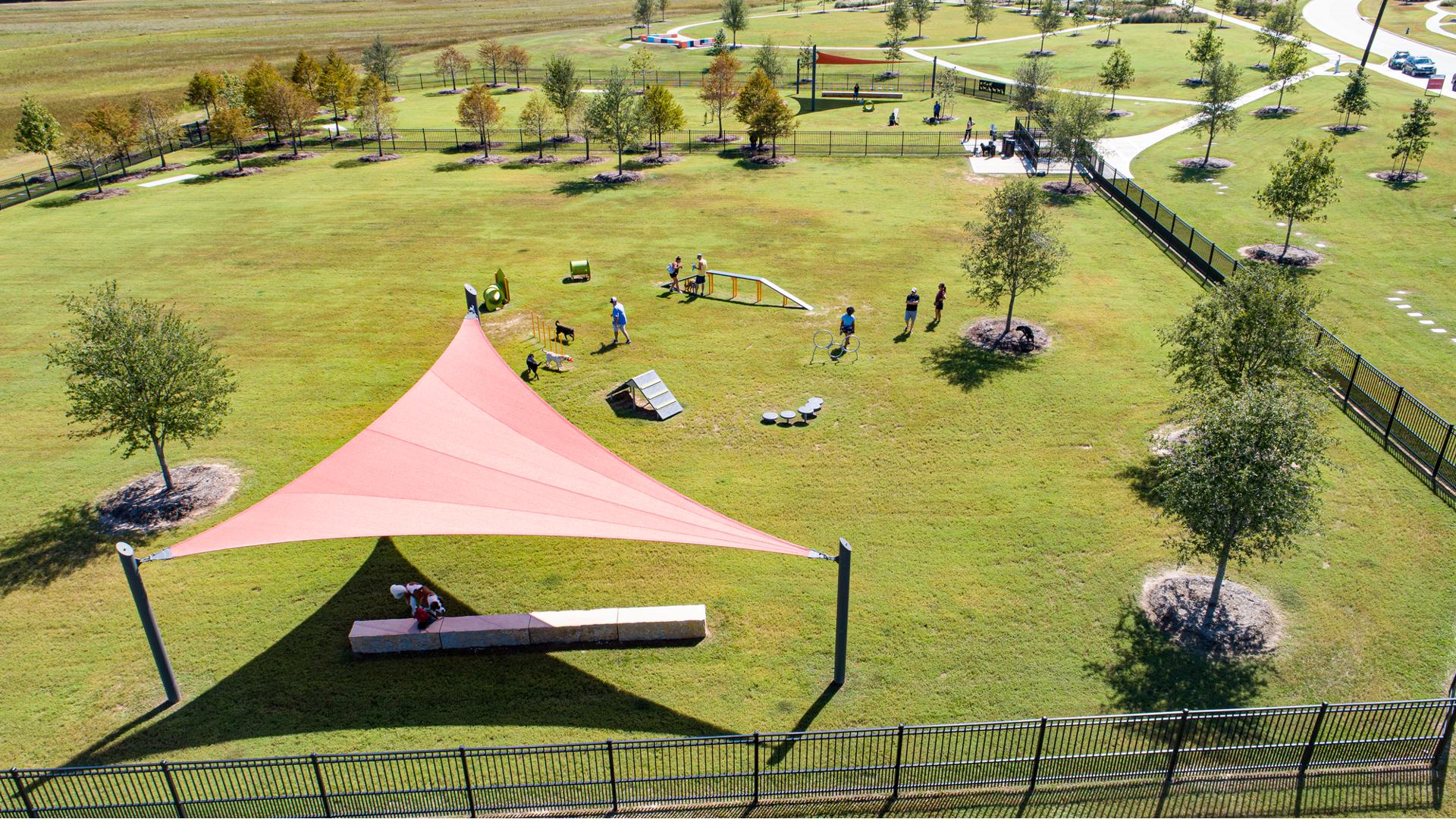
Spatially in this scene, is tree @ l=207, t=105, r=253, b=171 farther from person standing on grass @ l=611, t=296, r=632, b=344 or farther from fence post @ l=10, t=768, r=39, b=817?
fence post @ l=10, t=768, r=39, b=817

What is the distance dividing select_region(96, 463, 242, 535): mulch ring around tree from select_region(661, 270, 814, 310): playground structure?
55.9ft

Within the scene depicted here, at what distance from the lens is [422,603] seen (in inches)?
624

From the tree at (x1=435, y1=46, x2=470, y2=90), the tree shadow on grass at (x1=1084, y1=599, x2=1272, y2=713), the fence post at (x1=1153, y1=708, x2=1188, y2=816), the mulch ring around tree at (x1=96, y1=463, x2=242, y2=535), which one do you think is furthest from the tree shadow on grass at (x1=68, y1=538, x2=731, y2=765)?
the tree at (x1=435, y1=46, x2=470, y2=90)

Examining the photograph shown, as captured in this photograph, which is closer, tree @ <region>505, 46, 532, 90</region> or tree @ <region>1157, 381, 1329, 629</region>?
tree @ <region>1157, 381, 1329, 629</region>

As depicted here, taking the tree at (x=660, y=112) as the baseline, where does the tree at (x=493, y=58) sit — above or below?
above

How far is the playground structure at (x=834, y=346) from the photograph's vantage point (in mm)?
26891

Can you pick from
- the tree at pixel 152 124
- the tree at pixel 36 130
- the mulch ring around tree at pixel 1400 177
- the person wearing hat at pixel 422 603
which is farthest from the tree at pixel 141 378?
the mulch ring around tree at pixel 1400 177

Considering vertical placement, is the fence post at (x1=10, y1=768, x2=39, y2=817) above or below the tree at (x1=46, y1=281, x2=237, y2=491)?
below

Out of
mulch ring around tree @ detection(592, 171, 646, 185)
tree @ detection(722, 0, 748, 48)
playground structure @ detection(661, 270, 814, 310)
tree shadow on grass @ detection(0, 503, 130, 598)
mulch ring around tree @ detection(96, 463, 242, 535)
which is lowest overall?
tree shadow on grass @ detection(0, 503, 130, 598)

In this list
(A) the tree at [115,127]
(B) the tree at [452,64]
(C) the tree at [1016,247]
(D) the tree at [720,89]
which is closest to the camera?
(C) the tree at [1016,247]

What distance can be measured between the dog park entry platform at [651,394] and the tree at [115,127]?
1777 inches

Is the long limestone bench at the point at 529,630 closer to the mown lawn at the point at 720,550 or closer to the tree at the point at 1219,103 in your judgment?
the mown lawn at the point at 720,550

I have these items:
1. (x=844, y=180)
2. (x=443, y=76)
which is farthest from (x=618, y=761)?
(x=443, y=76)

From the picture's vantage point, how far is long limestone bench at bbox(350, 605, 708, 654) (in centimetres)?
1528
